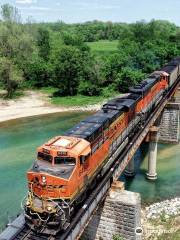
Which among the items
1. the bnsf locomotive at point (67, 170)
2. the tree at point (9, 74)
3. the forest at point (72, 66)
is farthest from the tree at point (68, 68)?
the bnsf locomotive at point (67, 170)

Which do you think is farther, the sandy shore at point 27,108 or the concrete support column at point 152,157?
the sandy shore at point 27,108

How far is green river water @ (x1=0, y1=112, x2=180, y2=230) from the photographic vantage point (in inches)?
1578

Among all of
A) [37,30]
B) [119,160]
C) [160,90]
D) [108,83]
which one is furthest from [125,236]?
[37,30]

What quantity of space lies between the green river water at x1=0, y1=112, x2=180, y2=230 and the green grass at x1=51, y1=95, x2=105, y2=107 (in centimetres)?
601

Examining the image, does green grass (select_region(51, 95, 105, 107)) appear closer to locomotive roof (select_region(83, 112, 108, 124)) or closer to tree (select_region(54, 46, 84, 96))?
tree (select_region(54, 46, 84, 96))

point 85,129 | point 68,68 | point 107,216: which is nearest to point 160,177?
point 107,216

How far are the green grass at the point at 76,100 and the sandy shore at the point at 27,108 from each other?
1.71 meters

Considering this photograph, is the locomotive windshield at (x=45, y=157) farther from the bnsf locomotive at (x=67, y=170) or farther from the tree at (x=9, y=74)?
the tree at (x=9, y=74)

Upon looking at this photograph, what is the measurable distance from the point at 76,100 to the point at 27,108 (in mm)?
11012

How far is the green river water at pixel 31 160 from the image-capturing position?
40.1 meters

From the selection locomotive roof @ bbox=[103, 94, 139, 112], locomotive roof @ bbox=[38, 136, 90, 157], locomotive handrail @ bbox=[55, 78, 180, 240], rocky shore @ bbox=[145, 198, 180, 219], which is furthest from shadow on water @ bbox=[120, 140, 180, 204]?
locomotive roof @ bbox=[38, 136, 90, 157]

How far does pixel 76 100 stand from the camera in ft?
272

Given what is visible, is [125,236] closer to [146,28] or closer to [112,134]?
[112,134]

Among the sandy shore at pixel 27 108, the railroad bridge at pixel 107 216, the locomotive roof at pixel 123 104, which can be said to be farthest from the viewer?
the sandy shore at pixel 27 108
